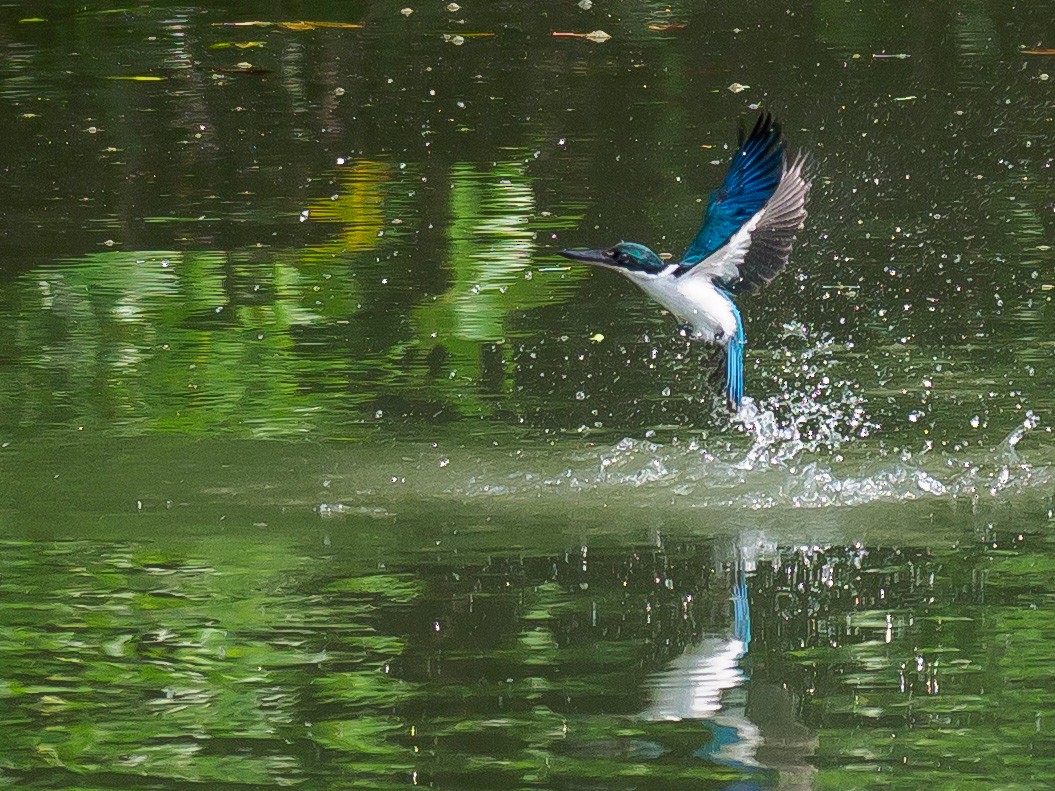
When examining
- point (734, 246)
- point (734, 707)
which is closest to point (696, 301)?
point (734, 246)

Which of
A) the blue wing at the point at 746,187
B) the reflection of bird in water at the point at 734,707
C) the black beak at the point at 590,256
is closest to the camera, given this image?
the reflection of bird in water at the point at 734,707

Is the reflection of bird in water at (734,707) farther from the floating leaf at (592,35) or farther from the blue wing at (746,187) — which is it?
the floating leaf at (592,35)

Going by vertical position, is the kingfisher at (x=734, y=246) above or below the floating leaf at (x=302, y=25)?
below

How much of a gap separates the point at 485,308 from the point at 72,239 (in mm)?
2095

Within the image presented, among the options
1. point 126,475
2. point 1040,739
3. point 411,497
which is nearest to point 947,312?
point 411,497

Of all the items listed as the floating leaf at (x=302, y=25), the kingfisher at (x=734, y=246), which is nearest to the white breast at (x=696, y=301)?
the kingfisher at (x=734, y=246)

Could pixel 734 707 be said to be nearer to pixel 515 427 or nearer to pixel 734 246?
pixel 734 246

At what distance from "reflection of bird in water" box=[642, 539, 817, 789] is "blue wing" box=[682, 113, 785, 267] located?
1219mm

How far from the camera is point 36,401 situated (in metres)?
7.61

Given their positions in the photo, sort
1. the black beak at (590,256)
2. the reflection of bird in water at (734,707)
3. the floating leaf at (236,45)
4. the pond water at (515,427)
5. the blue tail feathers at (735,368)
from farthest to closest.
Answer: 1. the floating leaf at (236,45)
2. the blue tail feathers at (735,368)
3. the black beak at (590,256)
4. the pond water at (515,427)
5. the reflection of bird in water at (734,707)

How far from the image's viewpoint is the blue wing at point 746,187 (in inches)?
245

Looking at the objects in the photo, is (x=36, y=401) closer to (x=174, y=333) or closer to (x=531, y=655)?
(x=174, y=333)

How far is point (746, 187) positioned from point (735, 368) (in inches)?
23.7

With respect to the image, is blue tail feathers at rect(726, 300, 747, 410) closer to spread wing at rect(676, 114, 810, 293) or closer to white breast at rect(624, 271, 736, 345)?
white breast at rect(624, 271, 736, 345)
